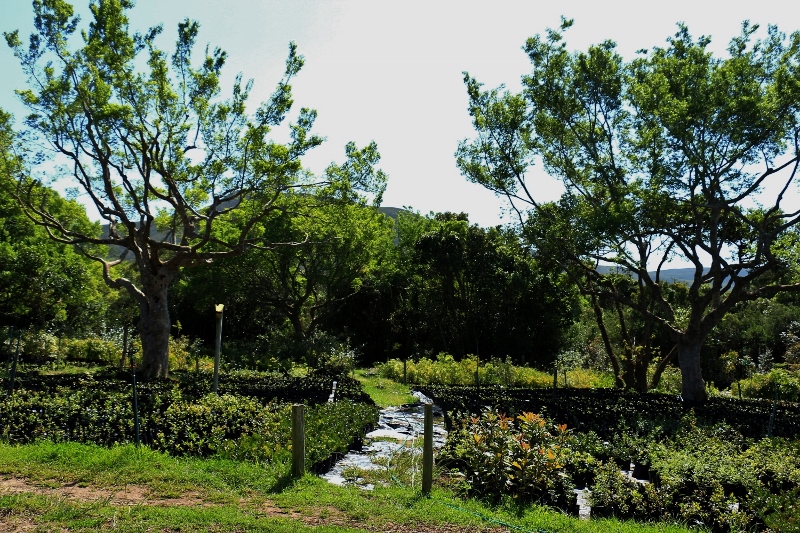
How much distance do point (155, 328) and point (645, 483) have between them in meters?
12.4

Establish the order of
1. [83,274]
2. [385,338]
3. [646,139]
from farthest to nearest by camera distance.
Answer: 1. [385,338]
2. [83,274]
3. [646,139]

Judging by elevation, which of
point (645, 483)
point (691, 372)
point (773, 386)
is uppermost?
point (691, 372)

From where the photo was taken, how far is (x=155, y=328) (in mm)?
15297

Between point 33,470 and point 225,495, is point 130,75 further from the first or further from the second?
point 225,495

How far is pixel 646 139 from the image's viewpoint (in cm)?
1458

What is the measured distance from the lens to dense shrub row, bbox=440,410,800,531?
5.53 meters

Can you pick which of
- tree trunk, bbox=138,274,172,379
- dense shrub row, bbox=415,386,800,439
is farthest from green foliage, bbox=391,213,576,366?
tree trunk, bbox=138,274,172,379

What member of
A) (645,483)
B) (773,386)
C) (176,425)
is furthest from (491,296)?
(645,483)

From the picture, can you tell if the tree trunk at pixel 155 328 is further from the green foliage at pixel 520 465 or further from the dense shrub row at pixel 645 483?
the green foliage at pixel 520 465

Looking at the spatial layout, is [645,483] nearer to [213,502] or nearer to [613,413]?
[213,502]

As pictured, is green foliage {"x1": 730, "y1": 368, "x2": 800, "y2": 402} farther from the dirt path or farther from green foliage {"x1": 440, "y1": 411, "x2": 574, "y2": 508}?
the dirt path

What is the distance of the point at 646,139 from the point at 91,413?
1273 centimetres

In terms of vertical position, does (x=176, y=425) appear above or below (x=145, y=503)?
above

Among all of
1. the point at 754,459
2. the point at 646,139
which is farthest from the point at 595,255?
the point at 754,459
